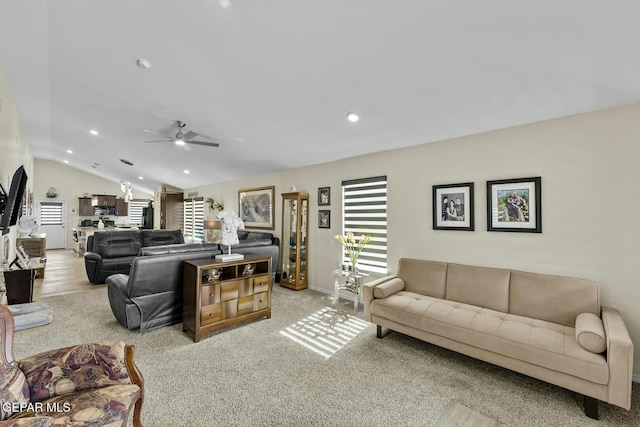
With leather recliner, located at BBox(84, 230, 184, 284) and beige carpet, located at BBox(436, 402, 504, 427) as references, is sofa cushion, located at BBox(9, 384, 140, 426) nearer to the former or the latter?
beige carpet, located at BBox(436, 402, 504, 427)

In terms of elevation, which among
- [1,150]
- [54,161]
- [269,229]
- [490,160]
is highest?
[54,161]

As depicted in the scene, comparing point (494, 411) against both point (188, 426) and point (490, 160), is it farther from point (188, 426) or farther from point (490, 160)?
point (490, 160)

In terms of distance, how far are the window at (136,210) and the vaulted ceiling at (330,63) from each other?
851cm

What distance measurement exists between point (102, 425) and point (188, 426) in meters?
0.79

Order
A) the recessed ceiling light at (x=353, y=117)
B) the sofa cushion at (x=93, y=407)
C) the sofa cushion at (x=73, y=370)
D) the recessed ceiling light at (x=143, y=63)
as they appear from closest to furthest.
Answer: the sofa cushion at (x=93, y=407)
the sofa cushion at (x=73, y=370)
the recessed ceiling light at (x=143, y=63)
the recessed ceiling light at (x=353, y=117)

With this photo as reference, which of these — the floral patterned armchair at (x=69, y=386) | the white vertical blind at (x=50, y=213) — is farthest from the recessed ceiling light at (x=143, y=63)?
the white vertical blind at (x=50, y=213)

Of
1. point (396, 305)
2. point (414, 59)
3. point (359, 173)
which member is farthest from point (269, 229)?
point (414, 59)

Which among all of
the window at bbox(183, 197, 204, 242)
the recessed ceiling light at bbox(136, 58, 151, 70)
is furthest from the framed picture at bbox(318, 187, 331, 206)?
the window at bbox(183, 197, 204, 242)

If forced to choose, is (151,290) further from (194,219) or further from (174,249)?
(194,219)

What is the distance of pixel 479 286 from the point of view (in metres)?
2.91

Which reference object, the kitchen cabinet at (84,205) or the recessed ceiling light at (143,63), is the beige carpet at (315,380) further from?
the kitchen cabinet at (84,205)

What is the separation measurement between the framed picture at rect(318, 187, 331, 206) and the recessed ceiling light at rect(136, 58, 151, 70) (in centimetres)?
297

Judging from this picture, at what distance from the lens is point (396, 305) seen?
9.41 ft

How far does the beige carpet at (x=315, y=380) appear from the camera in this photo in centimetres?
187
